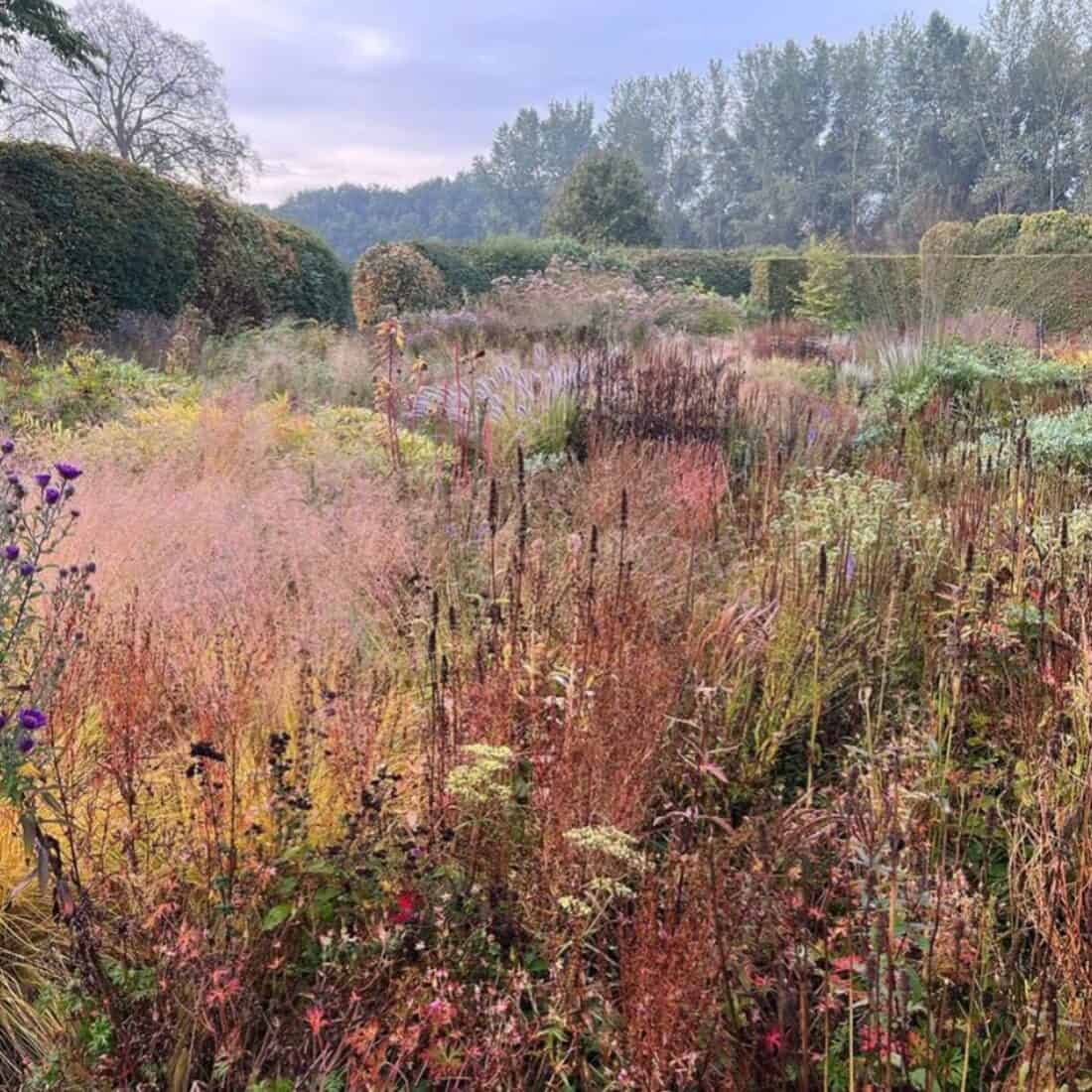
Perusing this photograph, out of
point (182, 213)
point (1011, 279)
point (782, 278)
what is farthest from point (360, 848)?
point (782, 278)

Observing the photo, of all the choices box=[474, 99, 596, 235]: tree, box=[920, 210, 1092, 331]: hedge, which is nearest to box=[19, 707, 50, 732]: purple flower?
box=[920, 210, 1092, 331]: hedge

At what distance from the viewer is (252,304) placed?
13016 mm

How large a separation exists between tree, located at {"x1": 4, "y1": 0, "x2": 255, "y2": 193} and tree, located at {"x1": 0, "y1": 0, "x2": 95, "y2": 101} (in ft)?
28.2

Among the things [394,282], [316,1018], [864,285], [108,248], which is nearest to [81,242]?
[108,248]

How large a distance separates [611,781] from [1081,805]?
35.7 inches

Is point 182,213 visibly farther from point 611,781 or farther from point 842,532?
point 611,781

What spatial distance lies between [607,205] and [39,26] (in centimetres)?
1789

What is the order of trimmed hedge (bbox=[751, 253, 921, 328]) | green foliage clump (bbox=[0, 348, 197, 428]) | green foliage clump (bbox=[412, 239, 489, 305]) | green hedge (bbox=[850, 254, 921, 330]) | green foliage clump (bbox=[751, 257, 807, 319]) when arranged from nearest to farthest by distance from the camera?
green foliage clump (bbox=[0, 348, 197, 428]), green hedge (bbox=[850, 254, 921, 330]), trimmed hedge (bbox=[751, 253, 921, 328]), green foliage clump (bbox=[412, 239, 489, 305]), green foliage clump (bbox=[751, 257, 807, 319])

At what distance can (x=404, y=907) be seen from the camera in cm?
159

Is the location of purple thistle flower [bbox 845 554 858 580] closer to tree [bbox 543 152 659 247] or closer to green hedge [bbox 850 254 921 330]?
green hedge [bbox 850 254 921 330]

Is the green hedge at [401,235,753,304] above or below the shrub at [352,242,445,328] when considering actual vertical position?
above

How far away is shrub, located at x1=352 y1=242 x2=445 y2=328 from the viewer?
15.6m

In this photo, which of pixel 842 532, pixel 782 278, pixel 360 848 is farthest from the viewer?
pixel 782 278

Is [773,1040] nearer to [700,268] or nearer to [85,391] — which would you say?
[85,391]
